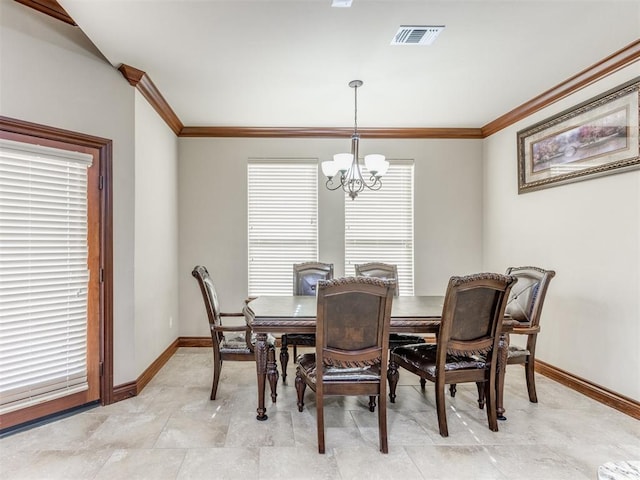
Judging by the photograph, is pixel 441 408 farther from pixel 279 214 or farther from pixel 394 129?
pixel 394 129

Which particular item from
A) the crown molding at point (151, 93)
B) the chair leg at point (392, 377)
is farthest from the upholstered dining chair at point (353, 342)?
the crown molding at point (151, 93)

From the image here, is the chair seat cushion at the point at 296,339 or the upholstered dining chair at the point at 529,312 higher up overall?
the upholstered dining chair at the point at 529,312

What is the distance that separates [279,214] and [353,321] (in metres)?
2.69

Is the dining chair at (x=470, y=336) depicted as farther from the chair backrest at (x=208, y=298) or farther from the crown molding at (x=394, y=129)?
the crown molding at (x=394, y=129)

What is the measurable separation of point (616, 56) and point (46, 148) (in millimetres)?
4334

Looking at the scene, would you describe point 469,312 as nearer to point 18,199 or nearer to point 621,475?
point 621,475

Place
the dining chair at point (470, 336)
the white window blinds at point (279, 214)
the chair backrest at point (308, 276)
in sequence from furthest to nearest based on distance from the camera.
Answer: the white window blinds at point (279, 214)
the chair backrest at point (308, 276)
the dining chair at point (470, 336)

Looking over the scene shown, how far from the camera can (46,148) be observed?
2.56 m

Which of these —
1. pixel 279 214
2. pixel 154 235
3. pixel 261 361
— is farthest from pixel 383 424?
pixel 279 214

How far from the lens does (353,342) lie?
2.21 m

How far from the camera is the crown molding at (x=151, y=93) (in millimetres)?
2966

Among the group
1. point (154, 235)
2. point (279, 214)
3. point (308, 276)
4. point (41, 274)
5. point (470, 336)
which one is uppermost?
point (279, 214)

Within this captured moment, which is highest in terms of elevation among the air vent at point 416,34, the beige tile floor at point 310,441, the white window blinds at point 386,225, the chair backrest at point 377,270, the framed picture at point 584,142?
the air vent at point 416,34

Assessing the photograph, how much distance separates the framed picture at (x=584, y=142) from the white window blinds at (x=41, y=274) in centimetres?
413
